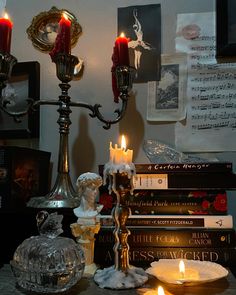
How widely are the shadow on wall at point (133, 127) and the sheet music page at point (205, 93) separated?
95mm

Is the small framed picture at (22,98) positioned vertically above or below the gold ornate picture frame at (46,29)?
below

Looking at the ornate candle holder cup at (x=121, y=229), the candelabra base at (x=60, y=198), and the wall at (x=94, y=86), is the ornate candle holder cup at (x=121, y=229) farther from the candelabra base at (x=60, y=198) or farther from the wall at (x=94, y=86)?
the wall at (x=94, y=86)

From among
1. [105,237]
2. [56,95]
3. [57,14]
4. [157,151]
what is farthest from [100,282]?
[57,14]

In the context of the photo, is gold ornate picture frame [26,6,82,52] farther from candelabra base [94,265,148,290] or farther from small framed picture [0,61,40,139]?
candelabra base [94,265,148,290]

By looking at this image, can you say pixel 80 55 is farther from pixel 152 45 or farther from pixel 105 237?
pixel 105 237

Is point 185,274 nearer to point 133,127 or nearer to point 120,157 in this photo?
point 120,157

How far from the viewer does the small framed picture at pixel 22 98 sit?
914mm

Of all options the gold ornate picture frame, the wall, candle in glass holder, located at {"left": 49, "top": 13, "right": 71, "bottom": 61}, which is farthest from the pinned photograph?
candle in glass holder, located at {"left": 49, "top": 13, "right": 71, "bottom": 61}

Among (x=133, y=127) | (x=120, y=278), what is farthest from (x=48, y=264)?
(x=133, y=127)

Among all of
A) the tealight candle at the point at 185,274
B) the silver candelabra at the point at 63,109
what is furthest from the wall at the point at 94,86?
the tealight candle at the point at 185,274

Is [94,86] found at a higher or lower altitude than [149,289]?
higher

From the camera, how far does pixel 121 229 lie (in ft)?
1.87

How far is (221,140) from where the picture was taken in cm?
86

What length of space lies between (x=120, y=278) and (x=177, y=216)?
0.54 feet
